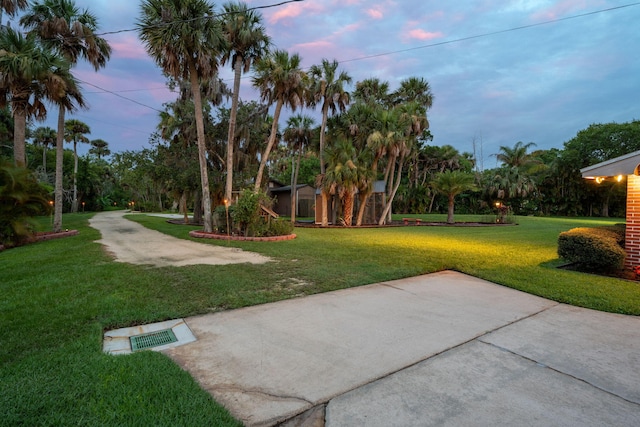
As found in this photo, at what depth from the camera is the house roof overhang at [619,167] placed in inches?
221

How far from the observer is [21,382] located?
2.10m

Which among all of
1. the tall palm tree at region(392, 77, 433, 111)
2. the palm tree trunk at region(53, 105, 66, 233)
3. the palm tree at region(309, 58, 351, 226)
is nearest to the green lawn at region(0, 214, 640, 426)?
the palm tree trunk at region(53, 105, 66, 233)

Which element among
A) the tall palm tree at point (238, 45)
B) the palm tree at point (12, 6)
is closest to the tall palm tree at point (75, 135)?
the palm tree at point (12, 6)

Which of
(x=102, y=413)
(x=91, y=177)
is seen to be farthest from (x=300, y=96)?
(x=91, y=177)

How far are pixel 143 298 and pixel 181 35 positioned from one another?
9.93 meters

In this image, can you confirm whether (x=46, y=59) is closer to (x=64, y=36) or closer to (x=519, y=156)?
(x=64, y=36)

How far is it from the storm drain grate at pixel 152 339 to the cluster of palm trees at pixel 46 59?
36.3 ft

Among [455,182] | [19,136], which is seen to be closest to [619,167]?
[455,182]

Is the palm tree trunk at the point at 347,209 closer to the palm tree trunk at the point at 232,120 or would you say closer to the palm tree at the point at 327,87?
the palm tree at the point at 327,87

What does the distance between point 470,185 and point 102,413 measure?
21.2 m

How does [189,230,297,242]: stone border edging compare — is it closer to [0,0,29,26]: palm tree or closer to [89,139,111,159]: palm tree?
[0,0,29,26]: palm tree

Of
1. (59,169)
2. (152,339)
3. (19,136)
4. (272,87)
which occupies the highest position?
(272,87)

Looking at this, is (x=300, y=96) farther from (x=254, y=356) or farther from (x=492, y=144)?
(x=492, y=144)

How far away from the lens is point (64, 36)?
11891 millimetres
